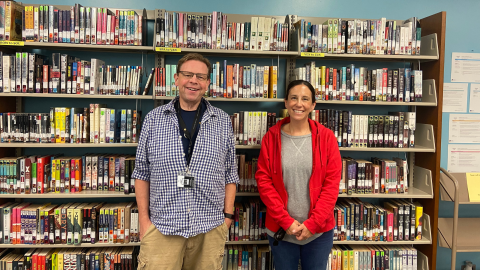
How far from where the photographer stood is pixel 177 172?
183 centimetres

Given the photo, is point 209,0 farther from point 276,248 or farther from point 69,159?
point 276,248

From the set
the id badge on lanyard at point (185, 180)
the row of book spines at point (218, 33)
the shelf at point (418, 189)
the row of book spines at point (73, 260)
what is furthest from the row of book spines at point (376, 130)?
the row of book spines at point (73, 260)

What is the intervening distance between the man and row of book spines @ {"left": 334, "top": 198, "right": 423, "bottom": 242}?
121 centimetres

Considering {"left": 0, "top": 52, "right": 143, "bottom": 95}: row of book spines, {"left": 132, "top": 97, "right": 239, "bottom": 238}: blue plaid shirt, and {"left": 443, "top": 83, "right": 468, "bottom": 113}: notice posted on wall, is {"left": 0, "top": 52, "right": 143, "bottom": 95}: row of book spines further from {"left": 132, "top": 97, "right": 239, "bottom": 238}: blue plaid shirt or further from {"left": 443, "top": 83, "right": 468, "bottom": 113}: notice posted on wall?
{"left": 443, "top": 83, "right": 468, "bottom": 113}: notice posted on wall

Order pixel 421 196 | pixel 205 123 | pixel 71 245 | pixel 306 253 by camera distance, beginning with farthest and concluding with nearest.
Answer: pixel 421 196, pixel 71 245, pixel 306 253, pixel 205 123

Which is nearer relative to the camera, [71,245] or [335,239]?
[71,245]

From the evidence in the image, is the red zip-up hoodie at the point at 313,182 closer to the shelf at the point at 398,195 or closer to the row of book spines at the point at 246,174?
the row of book spines at the point at 246,174

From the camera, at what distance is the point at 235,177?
2055 millimetres

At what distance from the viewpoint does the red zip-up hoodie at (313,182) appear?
198 centimetres

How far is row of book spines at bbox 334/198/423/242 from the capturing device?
2.64 meters

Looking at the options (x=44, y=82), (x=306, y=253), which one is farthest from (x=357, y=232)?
(x=44, y=82)

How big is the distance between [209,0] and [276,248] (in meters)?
2.32

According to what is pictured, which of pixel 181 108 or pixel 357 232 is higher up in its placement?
pixel 181 108

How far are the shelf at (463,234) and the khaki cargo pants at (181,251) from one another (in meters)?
2.13
